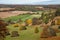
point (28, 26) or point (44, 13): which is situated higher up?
point (44, 13)

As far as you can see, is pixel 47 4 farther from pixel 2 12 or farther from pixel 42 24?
pixel 2 12

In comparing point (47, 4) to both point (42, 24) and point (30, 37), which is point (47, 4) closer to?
point (42, 24)

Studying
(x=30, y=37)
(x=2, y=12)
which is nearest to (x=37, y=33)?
(x=30, y=37)

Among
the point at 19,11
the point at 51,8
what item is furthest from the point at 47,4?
the point at 19,11

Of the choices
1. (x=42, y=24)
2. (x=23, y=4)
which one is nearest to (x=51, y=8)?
(x=42, y=24)

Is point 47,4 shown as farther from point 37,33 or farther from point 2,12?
point 2,12

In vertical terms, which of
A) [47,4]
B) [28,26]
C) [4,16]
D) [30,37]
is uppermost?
[47,4]

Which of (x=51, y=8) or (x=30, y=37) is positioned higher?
(x=51, y=8)

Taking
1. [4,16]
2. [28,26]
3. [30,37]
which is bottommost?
[30,37]
